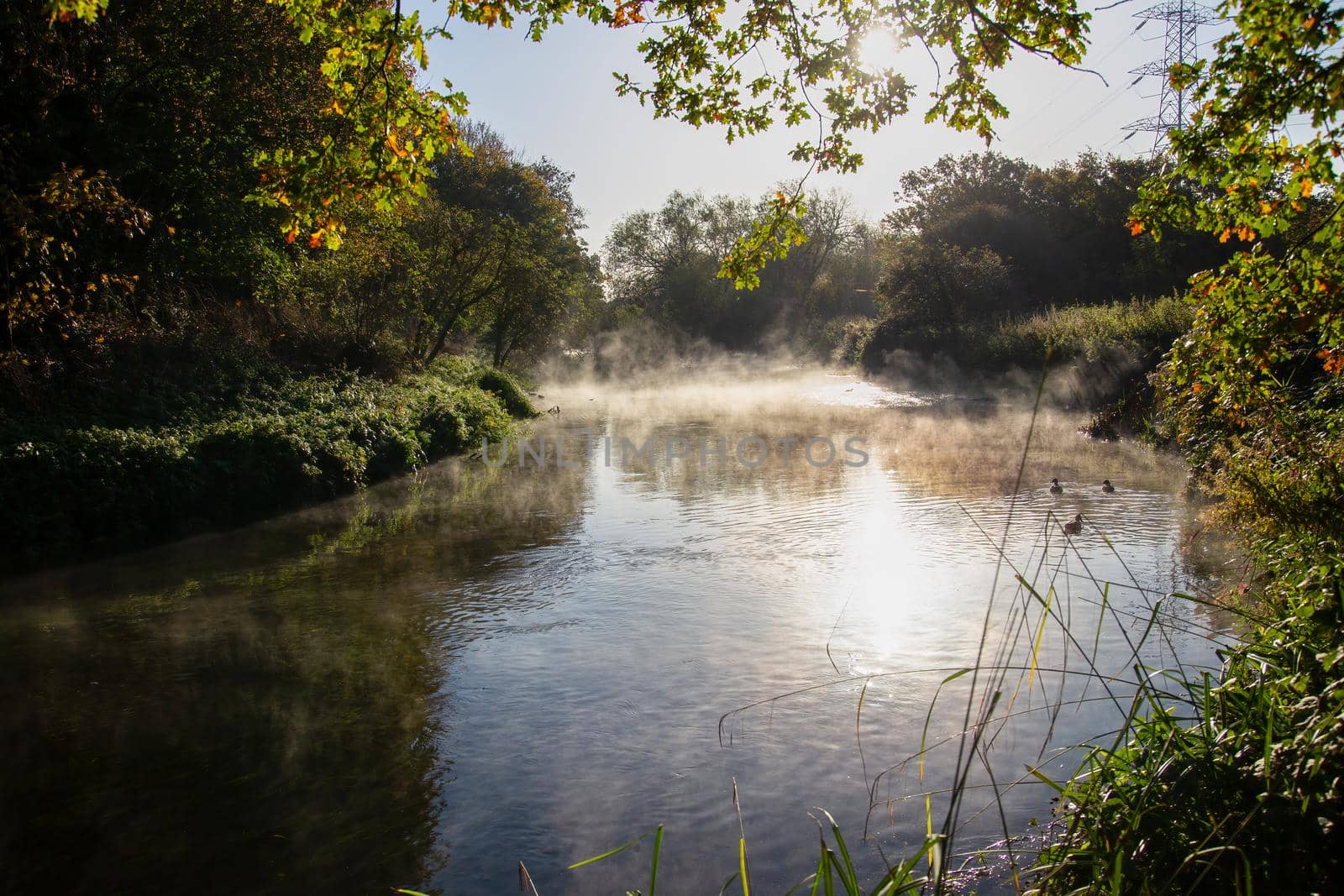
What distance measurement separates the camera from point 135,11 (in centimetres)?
1372

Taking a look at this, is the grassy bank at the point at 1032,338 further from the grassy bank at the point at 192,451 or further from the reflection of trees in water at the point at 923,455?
the grassy bank at the point at 192,451

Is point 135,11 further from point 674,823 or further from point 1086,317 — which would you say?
point 1086,317

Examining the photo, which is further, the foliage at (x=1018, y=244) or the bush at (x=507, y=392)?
the foliage at (x=1018, y=244)

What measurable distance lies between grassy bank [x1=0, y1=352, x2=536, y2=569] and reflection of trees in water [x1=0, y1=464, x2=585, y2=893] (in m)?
0.66

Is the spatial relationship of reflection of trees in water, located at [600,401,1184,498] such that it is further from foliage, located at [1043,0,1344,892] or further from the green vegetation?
foliage, located at [1043,0,1344,892]

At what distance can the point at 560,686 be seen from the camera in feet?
17.4

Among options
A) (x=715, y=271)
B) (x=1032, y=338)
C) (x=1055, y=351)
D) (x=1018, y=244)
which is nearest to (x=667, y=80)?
(x=1055, y=351)

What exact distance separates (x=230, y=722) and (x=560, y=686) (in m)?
1.79

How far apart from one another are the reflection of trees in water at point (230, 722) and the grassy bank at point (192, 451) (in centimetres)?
66

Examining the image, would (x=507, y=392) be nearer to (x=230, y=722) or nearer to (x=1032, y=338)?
(x=1032, y=338)

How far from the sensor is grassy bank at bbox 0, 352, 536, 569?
8.42 m

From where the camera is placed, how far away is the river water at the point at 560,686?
11.9 ft

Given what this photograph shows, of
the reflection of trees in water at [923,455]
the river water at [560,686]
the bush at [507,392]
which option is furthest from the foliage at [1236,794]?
the bush at [507,392]

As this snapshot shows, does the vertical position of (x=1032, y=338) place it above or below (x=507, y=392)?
above
